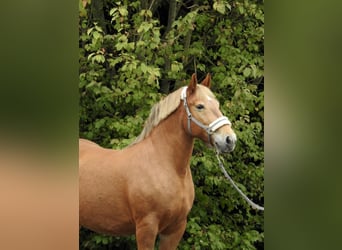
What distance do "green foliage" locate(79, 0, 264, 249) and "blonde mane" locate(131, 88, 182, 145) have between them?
0.40 m

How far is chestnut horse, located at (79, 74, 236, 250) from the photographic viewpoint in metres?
2.09

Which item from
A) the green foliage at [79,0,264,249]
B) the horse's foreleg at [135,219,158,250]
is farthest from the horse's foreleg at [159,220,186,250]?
the green foliage at [79,0,264,249]

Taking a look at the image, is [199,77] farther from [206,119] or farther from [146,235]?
[146,235]

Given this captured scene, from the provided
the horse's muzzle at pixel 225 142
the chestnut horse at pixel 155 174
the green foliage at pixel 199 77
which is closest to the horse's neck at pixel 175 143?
Answer: the chestnut horse at pixel 155 174

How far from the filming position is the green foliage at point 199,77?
2766mm

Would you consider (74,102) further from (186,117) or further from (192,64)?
(192,64)

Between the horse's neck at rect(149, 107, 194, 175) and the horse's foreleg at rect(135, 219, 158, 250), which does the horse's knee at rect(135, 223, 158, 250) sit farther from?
the horse's neck at rect(149, 107, 194, 175)

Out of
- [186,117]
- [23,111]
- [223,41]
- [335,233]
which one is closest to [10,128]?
[23,111]

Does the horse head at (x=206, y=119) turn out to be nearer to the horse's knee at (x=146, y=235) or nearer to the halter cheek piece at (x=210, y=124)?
the halter cheek piece at (x=210, y=124)

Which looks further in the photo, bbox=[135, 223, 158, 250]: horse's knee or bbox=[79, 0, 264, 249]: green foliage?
bbox=[79, 0, 264, 249]: green foliage

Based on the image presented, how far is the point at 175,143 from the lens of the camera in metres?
2.18

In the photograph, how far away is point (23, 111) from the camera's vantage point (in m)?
0.35

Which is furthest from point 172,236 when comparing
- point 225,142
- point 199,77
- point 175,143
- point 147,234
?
point 199,77

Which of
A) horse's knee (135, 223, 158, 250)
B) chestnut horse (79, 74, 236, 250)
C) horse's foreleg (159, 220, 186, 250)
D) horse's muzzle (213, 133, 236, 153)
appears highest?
horse's muzzle (213, 133, 236, 153)
